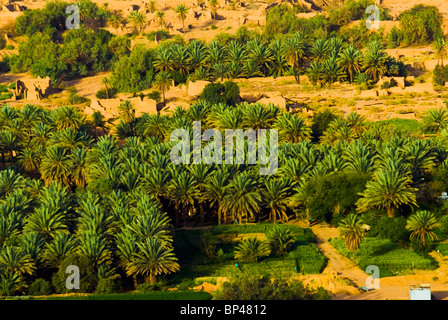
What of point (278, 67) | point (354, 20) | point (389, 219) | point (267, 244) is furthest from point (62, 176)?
point (354, 20)

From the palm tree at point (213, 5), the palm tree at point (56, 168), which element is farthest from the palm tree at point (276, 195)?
Answer: the palm tree at point (213, 5)

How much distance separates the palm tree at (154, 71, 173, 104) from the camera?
99.9m

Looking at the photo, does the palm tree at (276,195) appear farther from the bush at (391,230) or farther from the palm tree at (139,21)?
the palm tree at (139,21)

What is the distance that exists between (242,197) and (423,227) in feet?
38.7

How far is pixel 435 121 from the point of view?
86062 millimetres

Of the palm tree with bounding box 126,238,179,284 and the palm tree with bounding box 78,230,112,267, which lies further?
the palm tree with bounding box 78,230,112,267

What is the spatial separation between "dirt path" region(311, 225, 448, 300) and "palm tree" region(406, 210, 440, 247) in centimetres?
113

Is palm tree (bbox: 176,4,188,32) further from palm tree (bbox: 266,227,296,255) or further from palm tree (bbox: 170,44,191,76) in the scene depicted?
palm tree (bbox: 266,227,296,255)

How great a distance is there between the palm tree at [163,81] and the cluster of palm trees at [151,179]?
1148cm

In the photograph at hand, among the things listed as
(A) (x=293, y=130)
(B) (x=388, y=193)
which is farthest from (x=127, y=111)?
(B) (x=388, y=193)

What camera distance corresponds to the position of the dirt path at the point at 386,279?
196 ft

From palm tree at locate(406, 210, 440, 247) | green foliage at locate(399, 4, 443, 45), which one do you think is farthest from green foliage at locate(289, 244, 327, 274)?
green foliage at locate(399, 4, 443, 45)

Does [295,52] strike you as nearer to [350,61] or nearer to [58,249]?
[350,61]
